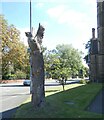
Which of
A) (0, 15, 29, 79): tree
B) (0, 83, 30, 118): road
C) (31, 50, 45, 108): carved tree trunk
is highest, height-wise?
(0, 15, 29, 79): tree

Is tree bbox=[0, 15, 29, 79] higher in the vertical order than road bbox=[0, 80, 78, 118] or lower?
higher

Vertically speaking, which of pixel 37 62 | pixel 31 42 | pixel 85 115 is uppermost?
pixel 31 42

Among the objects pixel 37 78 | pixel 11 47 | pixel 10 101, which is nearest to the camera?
pixel 37 78

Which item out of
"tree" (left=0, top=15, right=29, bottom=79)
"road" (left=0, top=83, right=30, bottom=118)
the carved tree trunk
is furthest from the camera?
"tree" (left=0, top=15, right=29, bottom=79)

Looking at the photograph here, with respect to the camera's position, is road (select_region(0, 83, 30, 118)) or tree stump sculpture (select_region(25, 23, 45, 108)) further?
road (select_region(0, 83, 30, 118))

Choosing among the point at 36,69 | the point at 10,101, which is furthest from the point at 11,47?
the point at 36,69

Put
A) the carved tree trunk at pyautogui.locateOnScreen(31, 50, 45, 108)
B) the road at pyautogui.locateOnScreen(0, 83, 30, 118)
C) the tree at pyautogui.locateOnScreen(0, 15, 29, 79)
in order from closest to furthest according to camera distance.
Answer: the carved tree trunk at pyautogui.locateOnScreen(31, 50, 45, 108) → the road at pyautogui.locateOnScreen(0, 83, 30, 118) → the tree at pyautogui.locateOnScreen(0, 15, 29, 79)

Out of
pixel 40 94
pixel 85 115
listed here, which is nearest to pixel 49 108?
pixel 40 94

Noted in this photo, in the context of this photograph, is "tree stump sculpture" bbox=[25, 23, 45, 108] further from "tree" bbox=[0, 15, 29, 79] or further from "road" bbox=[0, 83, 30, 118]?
Answer: "tree" bbox=[0, 15, 29, 79]

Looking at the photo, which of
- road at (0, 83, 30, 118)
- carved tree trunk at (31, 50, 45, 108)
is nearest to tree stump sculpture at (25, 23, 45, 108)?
→ carved tree trunk at (31, 50, 45, 108)

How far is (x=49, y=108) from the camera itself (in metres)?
14.0

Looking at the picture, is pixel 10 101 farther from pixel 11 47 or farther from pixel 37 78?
pixel 11 47

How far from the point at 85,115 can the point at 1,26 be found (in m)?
41.5

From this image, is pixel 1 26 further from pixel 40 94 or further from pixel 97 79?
pixel 40 94
